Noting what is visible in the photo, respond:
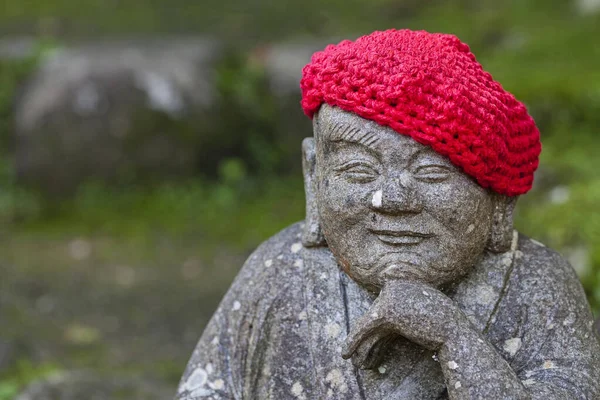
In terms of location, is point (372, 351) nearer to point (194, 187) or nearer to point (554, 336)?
point (554, 336)

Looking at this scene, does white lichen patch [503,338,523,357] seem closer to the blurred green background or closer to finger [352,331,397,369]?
finger [352,331,397,369]

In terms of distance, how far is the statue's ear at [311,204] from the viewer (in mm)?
2635

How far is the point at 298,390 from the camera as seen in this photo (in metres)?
2.54

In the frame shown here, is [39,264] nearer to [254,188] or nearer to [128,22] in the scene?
[254,188]

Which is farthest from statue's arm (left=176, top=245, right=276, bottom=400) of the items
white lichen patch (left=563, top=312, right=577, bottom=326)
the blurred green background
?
the blurred green background

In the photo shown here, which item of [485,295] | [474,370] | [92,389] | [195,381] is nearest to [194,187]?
[92,389]

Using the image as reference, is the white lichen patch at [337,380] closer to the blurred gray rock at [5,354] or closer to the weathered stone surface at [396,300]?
the weathered stone surface at [396,300]

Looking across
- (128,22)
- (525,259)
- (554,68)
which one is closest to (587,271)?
(525,259)

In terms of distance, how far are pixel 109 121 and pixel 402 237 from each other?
532 centimetres

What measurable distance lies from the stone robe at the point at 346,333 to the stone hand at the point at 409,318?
0.13 m

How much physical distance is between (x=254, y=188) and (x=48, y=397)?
349 cm

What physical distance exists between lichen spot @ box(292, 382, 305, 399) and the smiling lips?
1.60 ft

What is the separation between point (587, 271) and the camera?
4.41 m

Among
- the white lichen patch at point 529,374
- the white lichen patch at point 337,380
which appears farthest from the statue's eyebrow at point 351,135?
the white lichen patch at point 529,374
